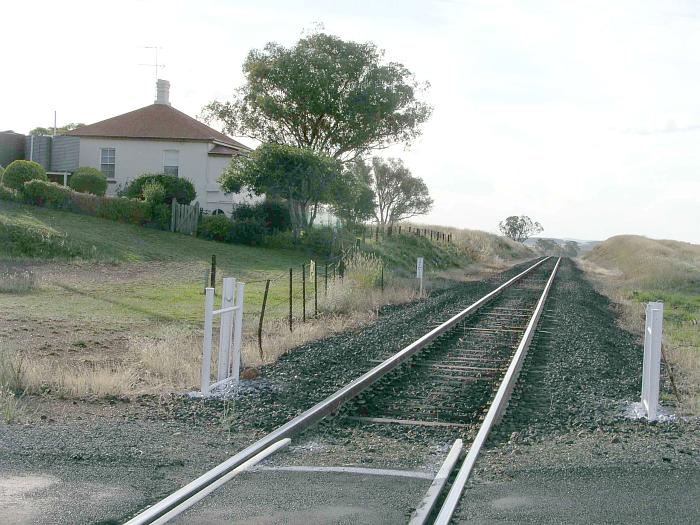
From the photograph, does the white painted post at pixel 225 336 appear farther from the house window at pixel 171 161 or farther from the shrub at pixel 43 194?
the house window at pixel 171 161

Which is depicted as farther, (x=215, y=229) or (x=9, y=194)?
(x=215, y=229)

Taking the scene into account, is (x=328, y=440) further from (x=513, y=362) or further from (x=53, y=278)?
(x=53, y=278)

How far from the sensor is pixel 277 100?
5184 centimetres

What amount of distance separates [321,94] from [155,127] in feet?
29.6

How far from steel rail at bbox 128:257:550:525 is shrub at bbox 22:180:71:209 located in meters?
27.8

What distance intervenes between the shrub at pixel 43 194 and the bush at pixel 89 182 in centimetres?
349

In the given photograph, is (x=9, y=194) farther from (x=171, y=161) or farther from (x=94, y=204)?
(x=171, y=161)

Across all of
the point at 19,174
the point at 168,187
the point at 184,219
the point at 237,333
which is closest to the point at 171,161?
the point at 168,187

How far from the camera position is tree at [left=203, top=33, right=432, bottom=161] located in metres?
50.6

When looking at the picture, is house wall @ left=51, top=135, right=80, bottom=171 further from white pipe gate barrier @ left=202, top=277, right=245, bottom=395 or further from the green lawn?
white pipe gate barrier @ left=202, top=277, right=245, bottom=395

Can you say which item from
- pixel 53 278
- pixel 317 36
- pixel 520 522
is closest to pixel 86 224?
pixel 53 278

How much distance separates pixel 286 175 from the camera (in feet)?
139

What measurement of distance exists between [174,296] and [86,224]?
51.5ft

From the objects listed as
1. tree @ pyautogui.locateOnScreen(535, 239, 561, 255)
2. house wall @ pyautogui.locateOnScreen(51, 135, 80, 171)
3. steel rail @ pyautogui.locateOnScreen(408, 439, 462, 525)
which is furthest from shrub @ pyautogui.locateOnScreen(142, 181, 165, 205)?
tree @ pyautogui.locateOnScreen(535, 239, 561, 255)
